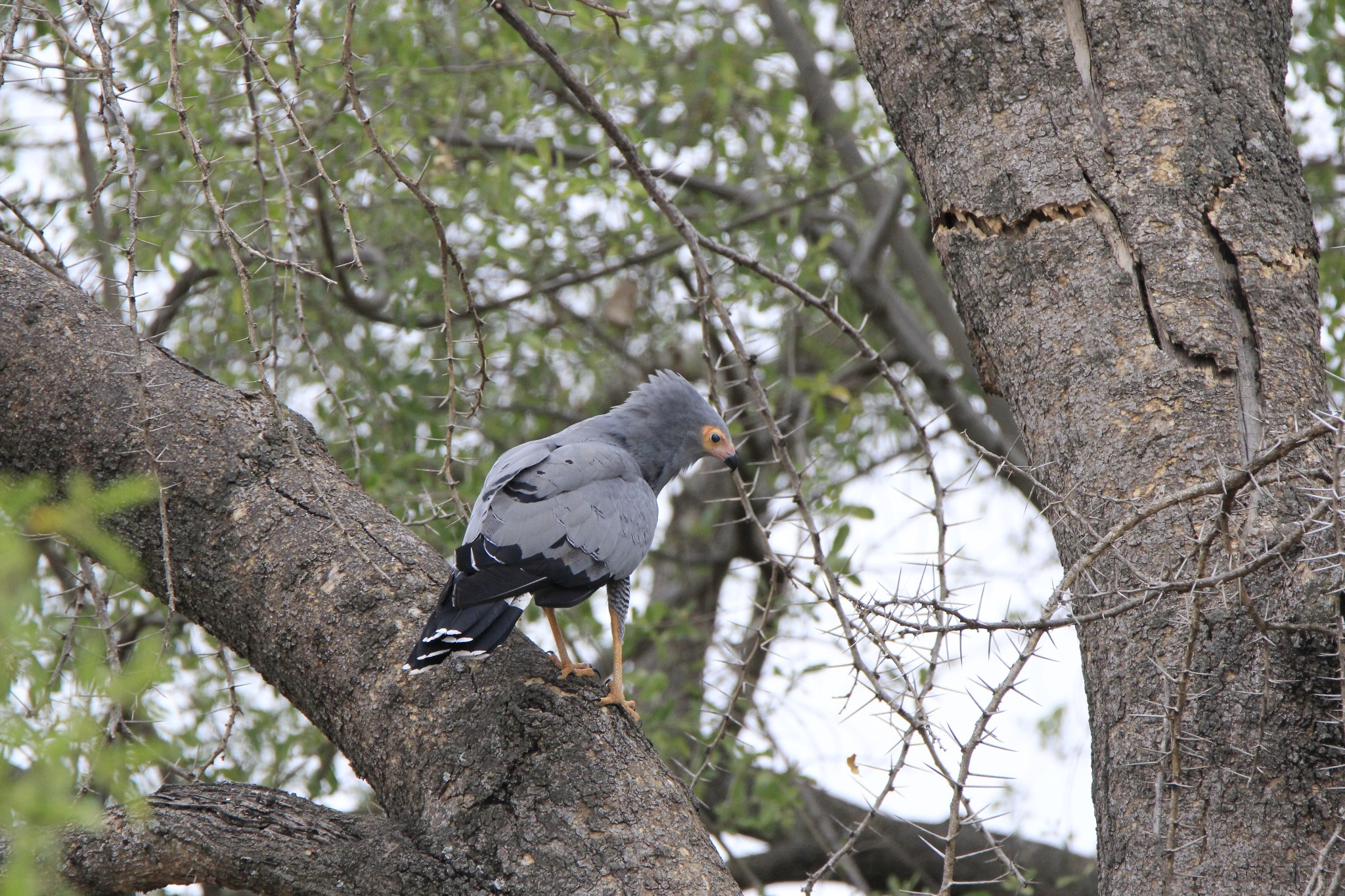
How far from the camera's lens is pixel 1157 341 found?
2492mm

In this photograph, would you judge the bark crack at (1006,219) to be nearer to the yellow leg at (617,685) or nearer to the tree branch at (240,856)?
the yellow leg at (617,685)

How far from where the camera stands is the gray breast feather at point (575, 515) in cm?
320

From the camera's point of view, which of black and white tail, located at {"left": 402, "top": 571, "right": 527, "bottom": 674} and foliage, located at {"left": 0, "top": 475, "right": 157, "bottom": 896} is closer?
foliage, located at {"left": 0, "top": 475, "right": 157, "bottom": 896}

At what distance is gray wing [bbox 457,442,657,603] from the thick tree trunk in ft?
4.04

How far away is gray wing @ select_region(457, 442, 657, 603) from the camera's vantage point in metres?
3.06

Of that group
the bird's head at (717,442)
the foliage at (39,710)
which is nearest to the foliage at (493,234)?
the bird's head at (717,442)

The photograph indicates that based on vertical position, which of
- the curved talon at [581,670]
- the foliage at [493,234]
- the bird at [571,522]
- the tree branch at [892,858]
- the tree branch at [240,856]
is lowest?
the tree branch at [240,856]

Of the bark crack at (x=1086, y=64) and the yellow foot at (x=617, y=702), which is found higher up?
the bark crack at (x=1086, y=64)

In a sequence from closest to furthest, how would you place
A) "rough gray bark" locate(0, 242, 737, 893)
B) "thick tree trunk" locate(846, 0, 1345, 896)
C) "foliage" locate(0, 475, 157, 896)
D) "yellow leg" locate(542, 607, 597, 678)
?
1. "foliage" locate(0, 475, 157, 896)
2. "thick tree trunk" locate(846, 0, 1345, 896)
3. "rough gray bark" locate(0, 242, 737, 893)
4. "yellow leg" locate(542, 607, 597, 678)

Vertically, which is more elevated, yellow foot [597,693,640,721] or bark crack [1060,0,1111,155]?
bark crack [1060,0,1111,155]

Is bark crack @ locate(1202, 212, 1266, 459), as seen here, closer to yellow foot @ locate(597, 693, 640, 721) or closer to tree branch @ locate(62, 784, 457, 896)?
yellow foot @ locate(597, 693, 640, 721)

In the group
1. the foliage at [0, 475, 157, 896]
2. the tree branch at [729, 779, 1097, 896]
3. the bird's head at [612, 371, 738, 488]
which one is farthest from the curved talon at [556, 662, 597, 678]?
the tree branch at [729, 779, 1097, 896]

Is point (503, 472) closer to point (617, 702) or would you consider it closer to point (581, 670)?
point (581, 670)

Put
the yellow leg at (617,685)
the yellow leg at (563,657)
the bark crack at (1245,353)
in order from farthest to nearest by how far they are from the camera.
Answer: the yellow leg at (563,657) → the yellow leg at (617,685) → the bark crack at (1245,353)
